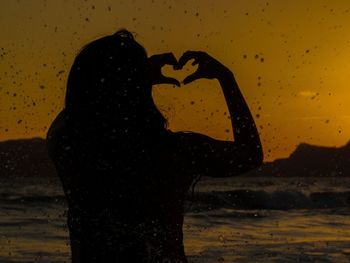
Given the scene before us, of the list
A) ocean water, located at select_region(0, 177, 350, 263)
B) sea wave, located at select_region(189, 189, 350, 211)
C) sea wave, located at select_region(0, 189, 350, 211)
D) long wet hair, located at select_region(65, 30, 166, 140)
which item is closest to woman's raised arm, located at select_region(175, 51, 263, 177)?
long wet hair, located at select_region(65, 30, 166, 140)

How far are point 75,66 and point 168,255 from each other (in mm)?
670

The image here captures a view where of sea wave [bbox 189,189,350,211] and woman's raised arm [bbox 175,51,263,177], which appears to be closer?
woman's raised arm [bbox 175,51,263,177]

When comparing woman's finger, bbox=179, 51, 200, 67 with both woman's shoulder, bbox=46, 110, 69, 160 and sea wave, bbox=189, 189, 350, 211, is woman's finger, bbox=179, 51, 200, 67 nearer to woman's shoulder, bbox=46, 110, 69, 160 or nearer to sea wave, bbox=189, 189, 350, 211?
woman's shoulder, bbox=46, 110, 69, 160

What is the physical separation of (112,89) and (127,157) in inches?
8.8

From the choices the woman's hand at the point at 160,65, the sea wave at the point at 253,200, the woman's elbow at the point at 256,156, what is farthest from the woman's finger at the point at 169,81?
the sea wave at the point at 253,200

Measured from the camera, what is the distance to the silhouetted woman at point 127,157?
96.6 inches

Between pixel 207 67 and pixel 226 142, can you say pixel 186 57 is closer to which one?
pixel 207 67

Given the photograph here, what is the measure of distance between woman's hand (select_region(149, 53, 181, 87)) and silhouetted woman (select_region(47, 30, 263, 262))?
0.17ft

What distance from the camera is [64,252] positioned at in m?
11.2

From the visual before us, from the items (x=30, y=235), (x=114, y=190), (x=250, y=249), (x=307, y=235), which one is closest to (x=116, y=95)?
(x=114, y=190)

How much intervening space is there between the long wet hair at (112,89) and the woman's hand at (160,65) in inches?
3.3

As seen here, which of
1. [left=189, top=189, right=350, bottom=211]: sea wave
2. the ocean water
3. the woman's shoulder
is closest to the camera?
the woman's shoulder

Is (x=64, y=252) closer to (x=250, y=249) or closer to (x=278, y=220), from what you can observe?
(x=250, y=249)

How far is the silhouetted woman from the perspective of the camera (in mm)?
2453
